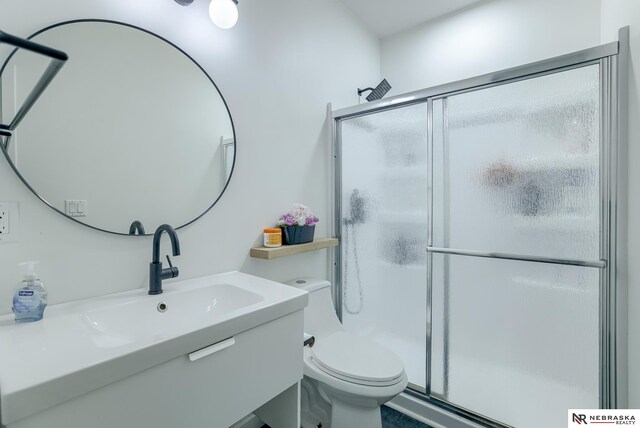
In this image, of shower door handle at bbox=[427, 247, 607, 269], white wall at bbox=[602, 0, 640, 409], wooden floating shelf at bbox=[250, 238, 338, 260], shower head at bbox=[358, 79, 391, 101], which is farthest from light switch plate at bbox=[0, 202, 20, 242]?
white wall at bbox=[602, 0, 640, 409]

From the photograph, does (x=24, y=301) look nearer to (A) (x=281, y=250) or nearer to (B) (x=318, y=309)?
(A) (x=281, y=250)

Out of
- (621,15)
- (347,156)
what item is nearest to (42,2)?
(347,156)

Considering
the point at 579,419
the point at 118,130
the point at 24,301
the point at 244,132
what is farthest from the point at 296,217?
the point at 579,419

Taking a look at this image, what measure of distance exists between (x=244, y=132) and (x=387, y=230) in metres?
1.04

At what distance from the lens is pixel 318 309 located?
1.70m

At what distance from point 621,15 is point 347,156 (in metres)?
1.43

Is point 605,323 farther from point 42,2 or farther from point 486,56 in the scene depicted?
point 42,2

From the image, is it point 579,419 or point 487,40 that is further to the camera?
point 487,40

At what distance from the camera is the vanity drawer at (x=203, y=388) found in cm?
61

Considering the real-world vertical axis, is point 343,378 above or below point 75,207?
below

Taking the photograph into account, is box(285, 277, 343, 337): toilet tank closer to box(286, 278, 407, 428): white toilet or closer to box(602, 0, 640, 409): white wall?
box(286, 278, 407, 428): white toilet

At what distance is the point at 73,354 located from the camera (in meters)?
0.63

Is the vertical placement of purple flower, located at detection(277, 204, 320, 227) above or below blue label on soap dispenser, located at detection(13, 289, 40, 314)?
above

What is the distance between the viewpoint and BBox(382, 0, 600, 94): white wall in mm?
1796
